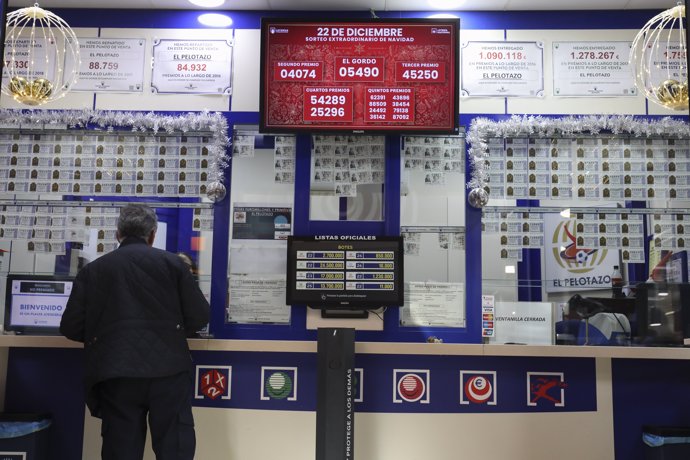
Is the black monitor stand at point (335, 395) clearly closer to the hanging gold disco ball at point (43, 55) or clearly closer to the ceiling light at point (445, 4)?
the ceiling light at point (445, 4)

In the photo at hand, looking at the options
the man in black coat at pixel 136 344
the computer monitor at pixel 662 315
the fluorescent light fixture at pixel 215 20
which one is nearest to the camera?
the man in black coat at pixel 136 344

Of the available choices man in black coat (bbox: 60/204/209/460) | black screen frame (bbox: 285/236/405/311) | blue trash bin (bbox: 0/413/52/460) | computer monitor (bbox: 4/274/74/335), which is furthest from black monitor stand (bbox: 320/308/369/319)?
blue trash bin (bbox: 0/413/52/460)

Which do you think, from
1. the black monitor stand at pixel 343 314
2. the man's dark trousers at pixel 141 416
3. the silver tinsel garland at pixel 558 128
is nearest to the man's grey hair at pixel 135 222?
the man's dark trousers at pixel 141 416

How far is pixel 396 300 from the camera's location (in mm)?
4047

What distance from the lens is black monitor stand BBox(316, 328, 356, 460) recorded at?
138 inches

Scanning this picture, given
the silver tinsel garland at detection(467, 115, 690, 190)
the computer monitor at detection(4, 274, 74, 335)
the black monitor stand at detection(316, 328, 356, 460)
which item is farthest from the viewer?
the silver tinsel garland at detection(467, 115, 690, 190)

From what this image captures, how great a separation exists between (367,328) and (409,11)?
7.54 ft

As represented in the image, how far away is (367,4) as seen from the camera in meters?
4.43

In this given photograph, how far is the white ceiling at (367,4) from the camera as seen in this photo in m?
4.37

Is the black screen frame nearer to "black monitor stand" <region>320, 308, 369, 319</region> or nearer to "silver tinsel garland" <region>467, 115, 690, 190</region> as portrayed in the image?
"black monitor stand" <region>320, 308, 369, 319</region>

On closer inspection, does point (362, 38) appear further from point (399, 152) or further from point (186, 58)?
point (186, 58)

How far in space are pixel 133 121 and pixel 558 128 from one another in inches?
115

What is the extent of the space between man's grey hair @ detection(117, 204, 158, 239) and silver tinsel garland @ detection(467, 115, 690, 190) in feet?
6.96

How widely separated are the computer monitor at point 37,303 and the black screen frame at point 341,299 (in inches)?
57.2
